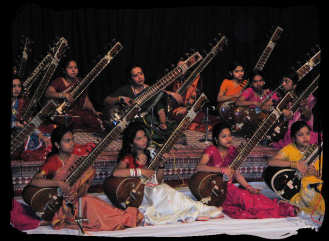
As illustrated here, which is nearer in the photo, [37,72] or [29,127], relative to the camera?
[29,127]

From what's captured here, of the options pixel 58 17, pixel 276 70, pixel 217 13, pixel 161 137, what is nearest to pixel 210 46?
pixel 217 13

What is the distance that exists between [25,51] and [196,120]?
2006mm

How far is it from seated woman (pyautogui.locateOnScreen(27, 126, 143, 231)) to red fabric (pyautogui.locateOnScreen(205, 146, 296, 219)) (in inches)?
35.1

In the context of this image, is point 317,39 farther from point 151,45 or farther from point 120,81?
point 120,81

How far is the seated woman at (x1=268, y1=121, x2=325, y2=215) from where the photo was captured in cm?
445

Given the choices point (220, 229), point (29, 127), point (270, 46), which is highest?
point (270, 46)

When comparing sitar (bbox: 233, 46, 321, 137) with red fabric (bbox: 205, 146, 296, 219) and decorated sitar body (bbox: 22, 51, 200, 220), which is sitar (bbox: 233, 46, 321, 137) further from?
decorated sitar body (bbox: 22, 51, 200, 220)

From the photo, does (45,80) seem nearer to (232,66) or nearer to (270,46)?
(232,66)

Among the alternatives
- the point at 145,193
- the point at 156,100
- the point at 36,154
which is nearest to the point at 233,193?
the point at 145,193

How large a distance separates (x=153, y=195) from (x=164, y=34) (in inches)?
64.3

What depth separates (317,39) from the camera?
4879 millimetres

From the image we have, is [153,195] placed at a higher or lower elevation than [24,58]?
lower

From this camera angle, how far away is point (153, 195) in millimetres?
4332

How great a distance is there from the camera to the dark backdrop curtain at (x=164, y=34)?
458cm
